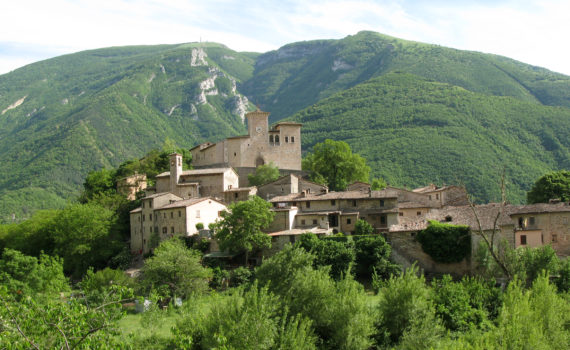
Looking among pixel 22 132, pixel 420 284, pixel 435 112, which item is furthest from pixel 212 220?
pixel 22 132

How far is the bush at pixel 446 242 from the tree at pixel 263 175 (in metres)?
23.0

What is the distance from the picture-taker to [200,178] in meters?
60.7

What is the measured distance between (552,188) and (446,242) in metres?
23.1

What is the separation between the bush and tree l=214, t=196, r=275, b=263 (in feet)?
42.5

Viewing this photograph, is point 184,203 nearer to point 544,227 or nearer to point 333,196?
point 333,196

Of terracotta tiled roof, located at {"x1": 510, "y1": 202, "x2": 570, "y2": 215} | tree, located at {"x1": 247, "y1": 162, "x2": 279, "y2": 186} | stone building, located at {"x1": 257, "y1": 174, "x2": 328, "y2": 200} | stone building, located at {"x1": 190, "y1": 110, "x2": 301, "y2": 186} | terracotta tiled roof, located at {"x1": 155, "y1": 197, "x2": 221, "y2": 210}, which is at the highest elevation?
stone building, located at {"x1": 190, "y1": 110, "x2": 301, "y2": 186}

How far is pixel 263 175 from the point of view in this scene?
2539 inches

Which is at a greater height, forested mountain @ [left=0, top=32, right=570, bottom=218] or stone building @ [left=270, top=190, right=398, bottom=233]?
forested mountain @ [left=0, top=32, right=570, bottom=218]

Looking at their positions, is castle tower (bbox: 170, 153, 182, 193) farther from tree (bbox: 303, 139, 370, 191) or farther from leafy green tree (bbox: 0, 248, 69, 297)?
tree (bbox: 303, 139, 370, 191)

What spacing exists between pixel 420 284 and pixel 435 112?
9792cm

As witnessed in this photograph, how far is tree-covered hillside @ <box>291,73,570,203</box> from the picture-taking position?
101m

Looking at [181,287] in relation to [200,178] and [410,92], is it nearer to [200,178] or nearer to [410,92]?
[200,178]

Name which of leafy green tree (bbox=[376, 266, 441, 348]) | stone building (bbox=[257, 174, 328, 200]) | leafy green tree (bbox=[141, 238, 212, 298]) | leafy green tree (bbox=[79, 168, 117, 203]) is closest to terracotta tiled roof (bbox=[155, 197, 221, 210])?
leafy green tree (bbox=[141, 238, 212, 298])

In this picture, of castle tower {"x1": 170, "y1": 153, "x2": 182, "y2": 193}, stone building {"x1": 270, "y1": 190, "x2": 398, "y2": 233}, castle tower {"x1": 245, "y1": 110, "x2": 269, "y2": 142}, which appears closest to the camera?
stone building {"x1": 270, "y1": 190, "x2": 398, "y2": 233}
